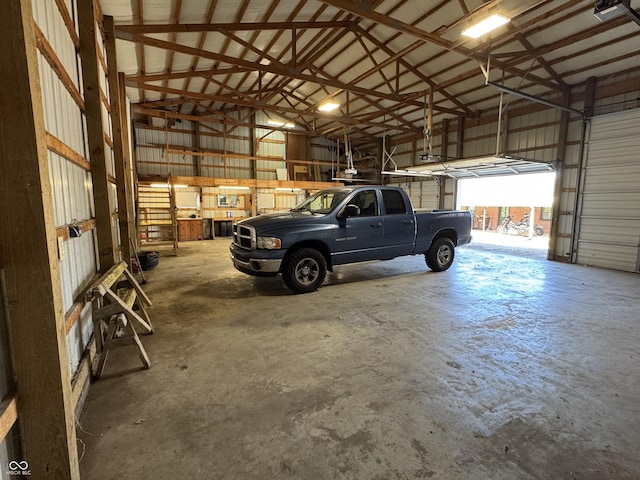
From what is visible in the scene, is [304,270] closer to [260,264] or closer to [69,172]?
[260,264]

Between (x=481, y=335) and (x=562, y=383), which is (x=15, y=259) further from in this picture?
(x=481, y=335)

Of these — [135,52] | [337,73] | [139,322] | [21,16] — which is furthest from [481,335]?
[337,73]

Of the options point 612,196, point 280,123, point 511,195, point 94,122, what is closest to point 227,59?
point 94,122

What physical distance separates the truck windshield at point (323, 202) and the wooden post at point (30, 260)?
4.49 m

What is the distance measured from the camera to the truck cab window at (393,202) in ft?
19.9

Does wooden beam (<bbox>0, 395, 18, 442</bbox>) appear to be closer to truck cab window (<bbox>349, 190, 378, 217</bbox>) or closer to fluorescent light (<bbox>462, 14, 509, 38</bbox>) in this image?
truck cab window (<bbox>349, 190, 378, 217</bbox>)

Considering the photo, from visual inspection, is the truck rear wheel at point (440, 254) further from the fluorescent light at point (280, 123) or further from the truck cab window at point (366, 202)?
the fluorescent light at point (280, 123)

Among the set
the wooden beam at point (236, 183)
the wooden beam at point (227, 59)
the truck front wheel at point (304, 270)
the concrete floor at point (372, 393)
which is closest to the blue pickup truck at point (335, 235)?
the truck front wheel at point (304, 270)

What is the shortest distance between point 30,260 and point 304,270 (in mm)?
4110

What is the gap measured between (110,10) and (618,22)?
10117 millimetres

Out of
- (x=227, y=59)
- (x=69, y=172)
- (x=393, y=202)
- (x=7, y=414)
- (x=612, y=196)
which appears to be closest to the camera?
(x=7, y=414)

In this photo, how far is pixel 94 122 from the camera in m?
3.60

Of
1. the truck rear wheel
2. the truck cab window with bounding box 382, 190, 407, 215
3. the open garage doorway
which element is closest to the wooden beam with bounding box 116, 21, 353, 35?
the truck cab window with bounding box 382, 190, 407, 215

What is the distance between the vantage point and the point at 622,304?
16.1 ft
